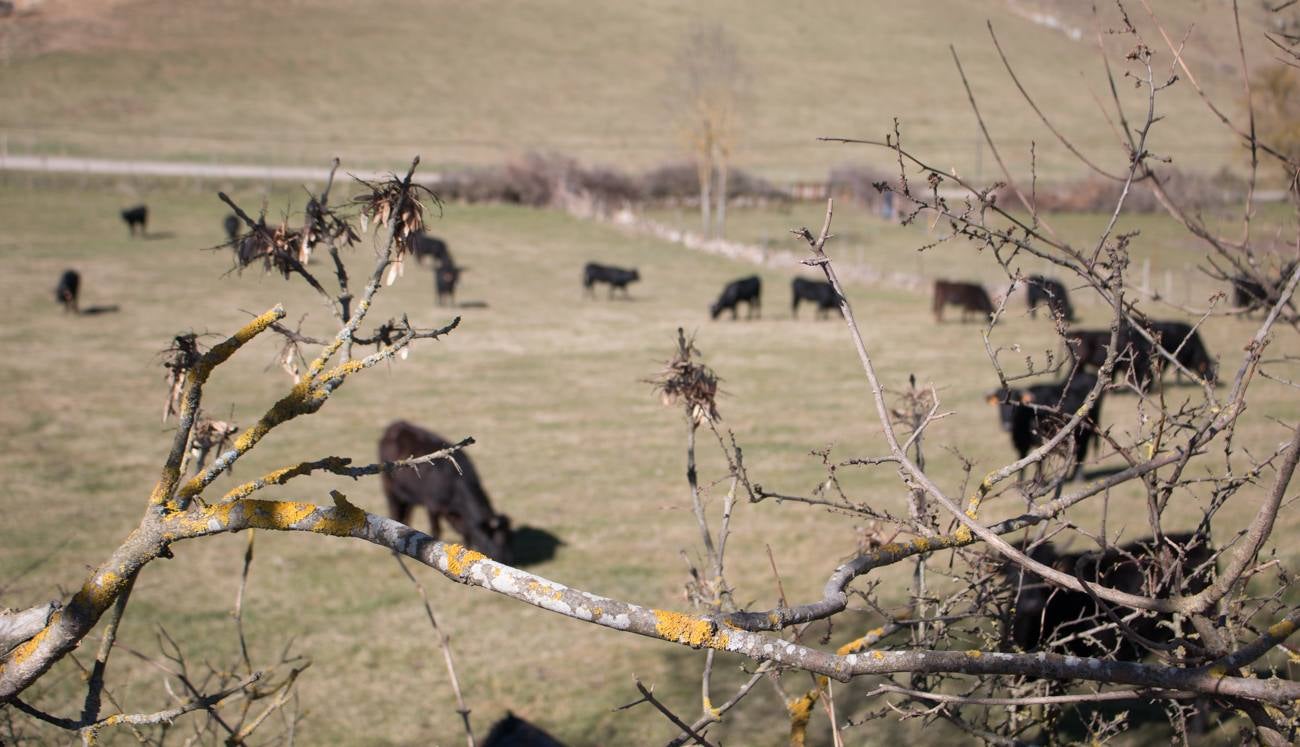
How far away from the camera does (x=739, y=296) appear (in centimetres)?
2656

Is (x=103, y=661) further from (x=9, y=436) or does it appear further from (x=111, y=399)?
(x=111, y=399)

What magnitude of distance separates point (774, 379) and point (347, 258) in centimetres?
1430

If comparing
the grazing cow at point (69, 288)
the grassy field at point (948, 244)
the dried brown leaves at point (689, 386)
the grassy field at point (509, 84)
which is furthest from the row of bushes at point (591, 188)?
the dried brown leaves at point (689, 386)

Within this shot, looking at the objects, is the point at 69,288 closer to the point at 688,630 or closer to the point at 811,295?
the point at 811,295

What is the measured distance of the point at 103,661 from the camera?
3078 millimetres

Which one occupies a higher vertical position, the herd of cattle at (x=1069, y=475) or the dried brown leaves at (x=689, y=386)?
the dried brown leaves at (x=689, y=386)

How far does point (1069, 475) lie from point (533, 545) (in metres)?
8.84

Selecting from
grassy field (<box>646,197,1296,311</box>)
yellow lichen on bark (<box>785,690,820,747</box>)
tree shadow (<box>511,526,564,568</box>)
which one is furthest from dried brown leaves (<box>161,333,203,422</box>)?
grassy field (<box>646,197,1296,311</box>)

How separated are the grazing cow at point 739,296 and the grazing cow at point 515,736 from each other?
1967cm

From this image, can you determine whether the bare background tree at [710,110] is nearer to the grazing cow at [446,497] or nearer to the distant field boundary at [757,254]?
the distant field boundary at [757,254]

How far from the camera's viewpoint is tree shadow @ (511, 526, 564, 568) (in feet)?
38.0

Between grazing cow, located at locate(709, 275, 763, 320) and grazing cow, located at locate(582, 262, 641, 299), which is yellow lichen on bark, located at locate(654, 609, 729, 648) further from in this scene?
grazing cow, located at locate(582, 262, 641, 299)

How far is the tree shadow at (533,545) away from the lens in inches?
456

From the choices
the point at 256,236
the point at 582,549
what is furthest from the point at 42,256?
the point at 256,236
